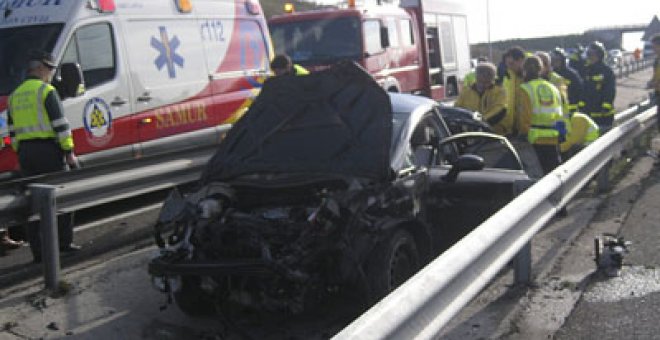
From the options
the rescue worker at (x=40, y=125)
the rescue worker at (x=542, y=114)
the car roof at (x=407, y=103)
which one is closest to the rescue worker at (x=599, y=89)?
the rescue worker at (x=542, y=114)

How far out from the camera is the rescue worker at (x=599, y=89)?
1109 cm

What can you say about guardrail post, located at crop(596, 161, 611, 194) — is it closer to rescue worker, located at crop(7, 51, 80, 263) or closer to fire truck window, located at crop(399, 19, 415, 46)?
rescue worker, located at crop(7, 51, 80, 263)

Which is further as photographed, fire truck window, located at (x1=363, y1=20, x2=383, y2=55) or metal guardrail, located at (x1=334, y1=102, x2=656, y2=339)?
fire truck window, located at (x1=363, y1=20, x2=383, y2=55)

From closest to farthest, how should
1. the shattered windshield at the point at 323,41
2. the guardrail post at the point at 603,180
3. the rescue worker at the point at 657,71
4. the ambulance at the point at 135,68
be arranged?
1. the ambulance at the point at 135,68
2. the guardrail post at the point at 603,180
3. the rescue worker at the point at 657,71
4. the shattered windshield at the point at 323,41

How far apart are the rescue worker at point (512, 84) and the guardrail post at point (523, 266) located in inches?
135

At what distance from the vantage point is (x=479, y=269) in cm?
338

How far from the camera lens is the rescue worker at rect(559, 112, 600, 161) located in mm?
8625

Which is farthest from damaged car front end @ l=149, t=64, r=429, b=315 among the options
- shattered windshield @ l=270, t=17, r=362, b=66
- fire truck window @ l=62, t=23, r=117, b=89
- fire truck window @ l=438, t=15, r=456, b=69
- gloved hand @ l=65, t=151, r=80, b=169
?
fire truck window @ l=438, t=15, r=456, b=69

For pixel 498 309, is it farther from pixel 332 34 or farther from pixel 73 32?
pixel 332 34

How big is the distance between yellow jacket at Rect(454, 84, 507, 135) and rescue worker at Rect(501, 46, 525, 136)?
53mm

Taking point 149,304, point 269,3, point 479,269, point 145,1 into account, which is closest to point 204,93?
point 145,1

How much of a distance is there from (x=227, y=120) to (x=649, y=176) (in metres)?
5.09

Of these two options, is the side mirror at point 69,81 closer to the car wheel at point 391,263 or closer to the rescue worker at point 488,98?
the car wheel at point 391,263

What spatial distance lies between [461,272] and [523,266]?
223cm
